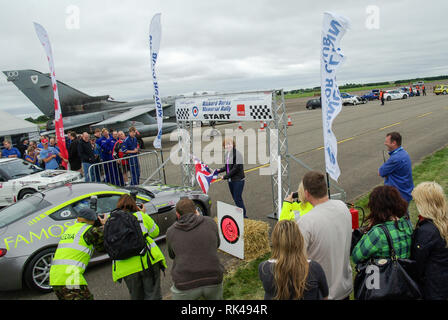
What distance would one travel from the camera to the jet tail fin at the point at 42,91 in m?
24.0

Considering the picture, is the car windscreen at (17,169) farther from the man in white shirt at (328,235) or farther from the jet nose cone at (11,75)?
the jet nose cone at (11,75)

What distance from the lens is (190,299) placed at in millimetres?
3330

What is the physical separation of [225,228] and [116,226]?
296 centimetres

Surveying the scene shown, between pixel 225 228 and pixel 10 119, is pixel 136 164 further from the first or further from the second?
pixel 10 119

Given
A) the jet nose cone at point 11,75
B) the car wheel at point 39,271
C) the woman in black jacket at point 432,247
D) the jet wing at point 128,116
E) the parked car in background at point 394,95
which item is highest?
the jet nose cone at point 11,75

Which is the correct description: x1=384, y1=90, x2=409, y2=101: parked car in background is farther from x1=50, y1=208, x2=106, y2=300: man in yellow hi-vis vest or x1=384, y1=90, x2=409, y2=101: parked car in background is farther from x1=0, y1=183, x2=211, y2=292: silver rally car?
x1=50, y1=208, x2=106, y2=300: man in yellow hi-vis vest

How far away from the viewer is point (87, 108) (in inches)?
1097

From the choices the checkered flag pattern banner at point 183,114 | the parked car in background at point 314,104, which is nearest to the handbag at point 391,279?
the checkered flag pattern banner at point 183,114

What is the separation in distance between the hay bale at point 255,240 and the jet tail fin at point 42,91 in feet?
79.0

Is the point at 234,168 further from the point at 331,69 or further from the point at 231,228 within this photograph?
the point at 331,69

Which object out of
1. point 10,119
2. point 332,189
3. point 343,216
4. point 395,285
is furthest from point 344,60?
point 10,119

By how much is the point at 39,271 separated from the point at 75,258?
2243 mm

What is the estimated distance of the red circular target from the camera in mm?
5883

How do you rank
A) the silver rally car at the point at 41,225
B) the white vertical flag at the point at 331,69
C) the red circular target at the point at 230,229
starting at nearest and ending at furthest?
1. the silver rally car at the point at 41,225
2. the white vertical flag at the point at 331,69
3. the red circular target at the point at 230,229
